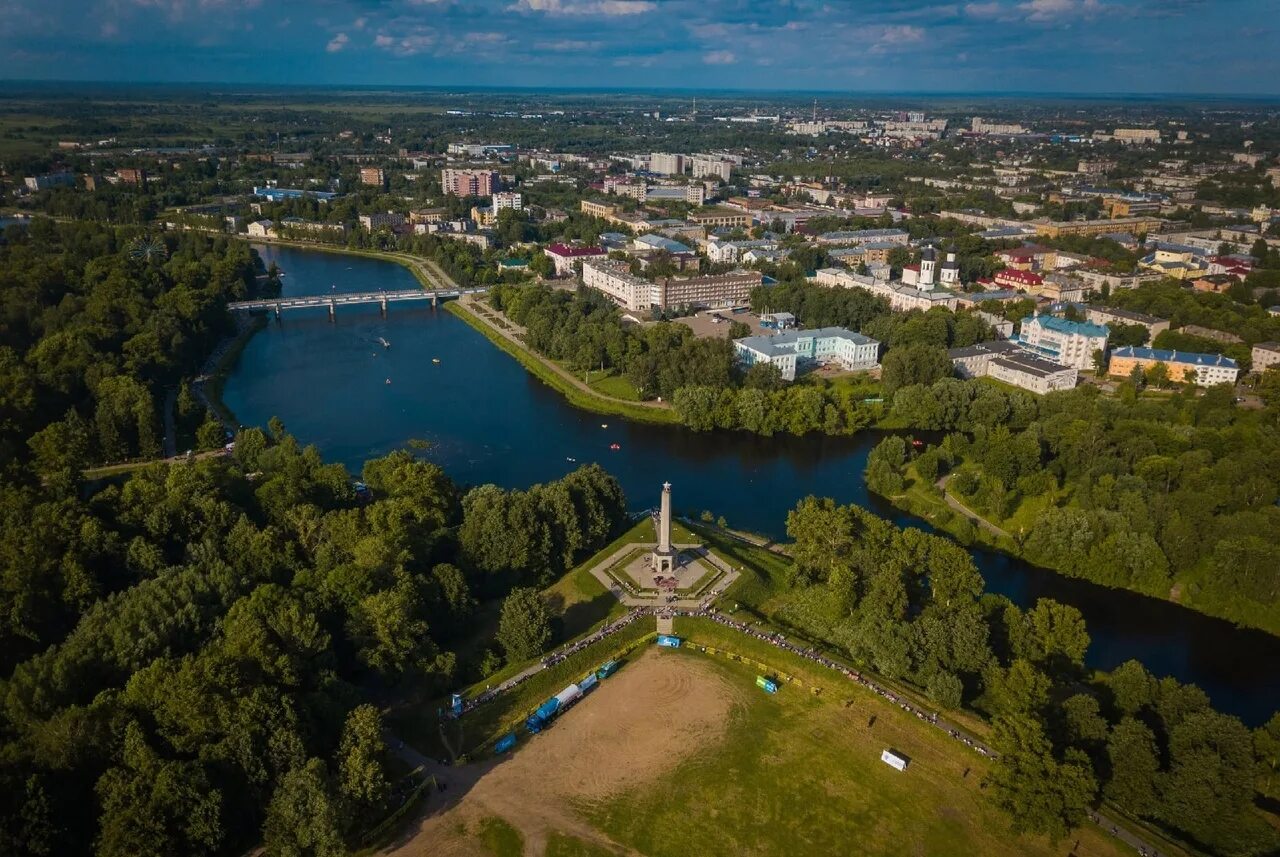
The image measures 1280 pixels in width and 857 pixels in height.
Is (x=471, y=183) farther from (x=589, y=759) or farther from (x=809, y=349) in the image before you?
(x=589, y=759)

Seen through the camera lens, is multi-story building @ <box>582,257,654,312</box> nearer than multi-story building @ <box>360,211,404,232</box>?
Yes

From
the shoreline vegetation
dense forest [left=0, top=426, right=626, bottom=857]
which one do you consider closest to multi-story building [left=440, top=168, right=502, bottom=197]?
the shoreline vegetation

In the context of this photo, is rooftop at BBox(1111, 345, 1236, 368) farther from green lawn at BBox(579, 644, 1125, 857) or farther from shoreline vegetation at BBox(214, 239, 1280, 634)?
green lawn at BBox(579, 644, 1125, 857)

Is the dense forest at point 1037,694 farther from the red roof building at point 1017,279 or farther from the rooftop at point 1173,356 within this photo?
the red roof building at point 1017,279

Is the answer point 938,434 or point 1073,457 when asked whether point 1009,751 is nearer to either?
point 1073,457

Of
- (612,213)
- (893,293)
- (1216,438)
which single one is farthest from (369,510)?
(612,213)

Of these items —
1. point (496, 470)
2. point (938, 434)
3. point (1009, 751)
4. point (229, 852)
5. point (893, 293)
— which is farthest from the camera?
point (893, 293)

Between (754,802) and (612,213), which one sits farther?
(612,213)

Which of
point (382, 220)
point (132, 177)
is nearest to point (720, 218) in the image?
point (382, 220)
